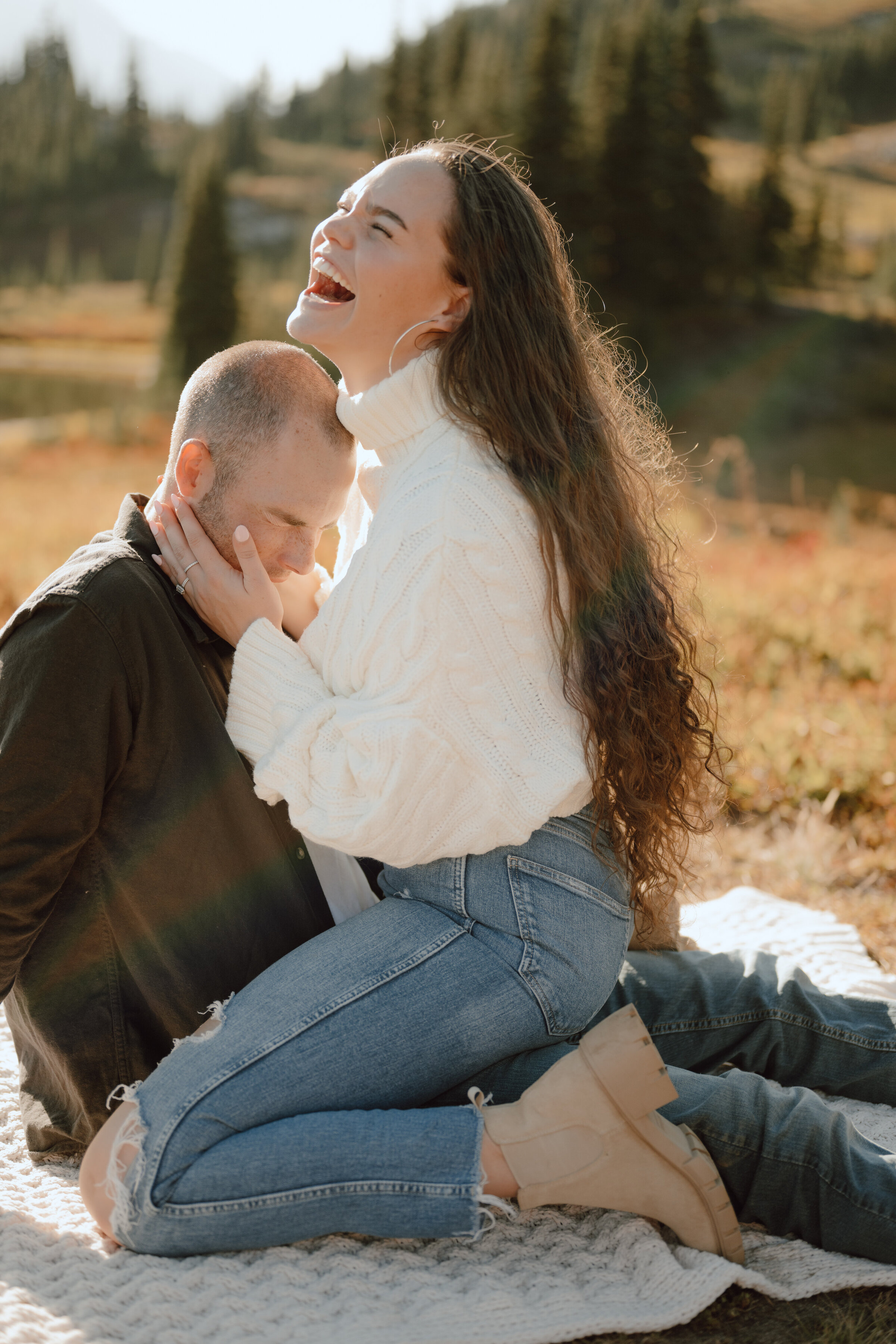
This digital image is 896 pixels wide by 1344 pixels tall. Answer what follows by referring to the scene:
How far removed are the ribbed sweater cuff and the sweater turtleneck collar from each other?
0.46 metres

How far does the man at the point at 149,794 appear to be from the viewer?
6.42ft

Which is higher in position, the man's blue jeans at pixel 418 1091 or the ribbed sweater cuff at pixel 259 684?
the ribbed sweater cuff at pixel 259 684

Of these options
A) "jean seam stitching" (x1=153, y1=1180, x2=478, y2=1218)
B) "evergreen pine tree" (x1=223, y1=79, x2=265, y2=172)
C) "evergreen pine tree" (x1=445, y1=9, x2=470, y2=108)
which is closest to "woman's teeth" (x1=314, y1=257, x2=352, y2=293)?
"jean seam stitching" (x1=153, y1=1180, x2=478, y2=1218)

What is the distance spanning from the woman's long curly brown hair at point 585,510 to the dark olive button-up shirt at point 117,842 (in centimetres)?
71

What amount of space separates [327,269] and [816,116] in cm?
7217

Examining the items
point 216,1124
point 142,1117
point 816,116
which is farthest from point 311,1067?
point 816,116

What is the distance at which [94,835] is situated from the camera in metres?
2.11

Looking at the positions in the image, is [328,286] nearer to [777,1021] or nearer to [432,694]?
[432,694]

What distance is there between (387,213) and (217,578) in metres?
0.86

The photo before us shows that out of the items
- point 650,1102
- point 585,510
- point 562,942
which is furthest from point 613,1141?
point 585,510

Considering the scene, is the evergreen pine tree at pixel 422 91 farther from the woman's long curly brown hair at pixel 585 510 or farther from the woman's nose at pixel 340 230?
the woman's long curly brown hair at pixel 585 510

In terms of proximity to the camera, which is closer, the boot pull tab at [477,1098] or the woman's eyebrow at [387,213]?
the boot pull tab at [477,1098]

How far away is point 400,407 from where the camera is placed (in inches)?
86.0

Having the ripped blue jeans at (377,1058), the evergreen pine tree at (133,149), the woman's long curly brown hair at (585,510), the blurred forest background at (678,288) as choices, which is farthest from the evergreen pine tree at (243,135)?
the ripped blue jeans at (377,1058)
